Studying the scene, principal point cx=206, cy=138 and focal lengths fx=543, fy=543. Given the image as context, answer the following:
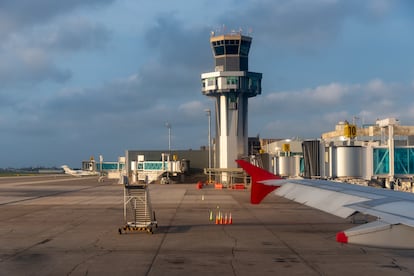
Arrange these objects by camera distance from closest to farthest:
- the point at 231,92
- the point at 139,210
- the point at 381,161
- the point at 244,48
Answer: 1. the point at 139,210
2. the point at 381,161
3. the point at 231,92
4. the point at 244,48

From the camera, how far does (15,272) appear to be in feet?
54.1

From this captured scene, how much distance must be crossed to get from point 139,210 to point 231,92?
6179cm

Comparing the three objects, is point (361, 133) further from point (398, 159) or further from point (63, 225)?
point (63, 225)

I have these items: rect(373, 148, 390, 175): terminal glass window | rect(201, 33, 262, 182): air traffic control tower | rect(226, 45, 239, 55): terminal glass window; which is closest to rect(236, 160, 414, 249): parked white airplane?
rect(373, 148, 390, 175): terminal glass window

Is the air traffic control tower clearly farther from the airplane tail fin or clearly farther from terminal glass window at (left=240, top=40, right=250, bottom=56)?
the airplane tail fin

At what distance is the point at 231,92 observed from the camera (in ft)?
291

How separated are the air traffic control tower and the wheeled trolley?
59.7 meters

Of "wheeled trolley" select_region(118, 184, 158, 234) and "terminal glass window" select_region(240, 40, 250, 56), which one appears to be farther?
"terminal glass window" select_region(240, 40, 250, 56)

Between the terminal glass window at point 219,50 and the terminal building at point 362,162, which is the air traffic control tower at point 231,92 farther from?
the terminal building at point 362,162

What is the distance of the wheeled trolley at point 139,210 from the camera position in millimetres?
26495

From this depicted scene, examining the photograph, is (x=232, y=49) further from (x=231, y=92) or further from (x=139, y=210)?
(x=139, y=210)

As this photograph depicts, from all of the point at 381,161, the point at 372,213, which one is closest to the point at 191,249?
the point at 372,213

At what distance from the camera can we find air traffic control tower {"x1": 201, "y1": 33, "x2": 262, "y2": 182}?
88438 mm

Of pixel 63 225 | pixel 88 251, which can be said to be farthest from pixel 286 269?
pixel 63 225
